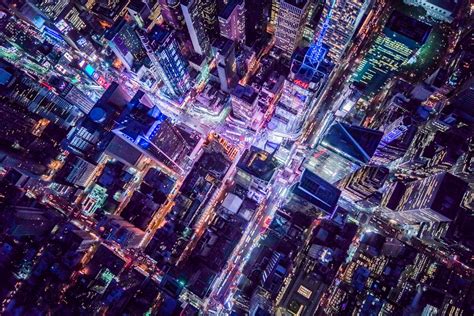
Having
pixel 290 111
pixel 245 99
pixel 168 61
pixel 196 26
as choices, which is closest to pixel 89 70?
pixel 168 61

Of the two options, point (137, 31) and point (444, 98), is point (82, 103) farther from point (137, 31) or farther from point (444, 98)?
point (444, 98)

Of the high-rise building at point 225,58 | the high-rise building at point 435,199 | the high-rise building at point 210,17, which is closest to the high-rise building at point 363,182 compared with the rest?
the high-rise building at point 435,199

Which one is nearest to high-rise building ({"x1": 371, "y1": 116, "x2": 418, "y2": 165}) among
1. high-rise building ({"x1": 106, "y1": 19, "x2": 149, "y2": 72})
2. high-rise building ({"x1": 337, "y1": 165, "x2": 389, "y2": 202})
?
high-rise building ({"x1": 337, "y1": 165, "x2": 389, "y2": 202})

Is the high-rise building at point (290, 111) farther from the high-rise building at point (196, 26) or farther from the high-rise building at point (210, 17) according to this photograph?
the high-rise building at point (210, 17)

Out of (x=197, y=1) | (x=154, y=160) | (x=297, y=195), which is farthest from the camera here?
(x=154, y=160)

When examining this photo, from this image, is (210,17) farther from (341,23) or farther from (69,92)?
(69,92)

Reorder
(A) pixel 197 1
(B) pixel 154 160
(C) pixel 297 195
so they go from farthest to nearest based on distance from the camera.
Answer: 1. (B) pixel 154 160
2. (A) pixel 197 1
3. (C) pixel 297 195

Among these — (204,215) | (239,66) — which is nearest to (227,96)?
(239,66)
